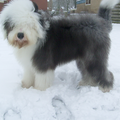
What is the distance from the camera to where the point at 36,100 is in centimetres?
227

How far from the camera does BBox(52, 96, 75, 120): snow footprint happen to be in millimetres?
2008

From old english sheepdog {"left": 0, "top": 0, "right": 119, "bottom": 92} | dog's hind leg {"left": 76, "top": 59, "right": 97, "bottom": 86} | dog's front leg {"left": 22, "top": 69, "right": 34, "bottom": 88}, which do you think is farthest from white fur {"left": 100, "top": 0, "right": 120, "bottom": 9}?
dog's front leg {"left": 22, "top": 69, "right": 34, "bottom": 88}

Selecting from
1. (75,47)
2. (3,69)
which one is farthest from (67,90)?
(3,69)

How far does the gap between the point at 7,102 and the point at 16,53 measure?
2.58 ft

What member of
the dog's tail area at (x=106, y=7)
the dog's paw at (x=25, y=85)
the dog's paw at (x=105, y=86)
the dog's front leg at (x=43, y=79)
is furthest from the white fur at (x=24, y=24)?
the dog's paw at (x=105, y=86)

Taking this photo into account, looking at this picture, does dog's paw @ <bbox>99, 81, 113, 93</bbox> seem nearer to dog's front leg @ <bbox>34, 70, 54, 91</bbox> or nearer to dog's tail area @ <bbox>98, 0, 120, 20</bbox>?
dog's front leg @ <bbox>34, 70, 54, 91</bbox>

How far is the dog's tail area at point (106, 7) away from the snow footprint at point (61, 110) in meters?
1.69

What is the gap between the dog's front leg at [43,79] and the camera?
2439mm

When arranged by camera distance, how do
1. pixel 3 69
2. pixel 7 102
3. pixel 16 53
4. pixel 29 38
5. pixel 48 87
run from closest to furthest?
pixel 29 38 < pixel 7 102 < pixel 16 53 < pixel 48 87 < pixel 3 69

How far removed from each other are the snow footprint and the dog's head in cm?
103

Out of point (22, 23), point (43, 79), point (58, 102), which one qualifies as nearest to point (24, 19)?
point (22, 23)

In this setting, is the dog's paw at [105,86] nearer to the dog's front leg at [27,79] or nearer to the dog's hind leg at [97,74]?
the dog's hind leg at [97,74]

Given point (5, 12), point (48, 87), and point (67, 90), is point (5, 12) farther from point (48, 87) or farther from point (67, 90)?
point (67, 90)

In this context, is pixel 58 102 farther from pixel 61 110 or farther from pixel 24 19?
pixel 24 19
